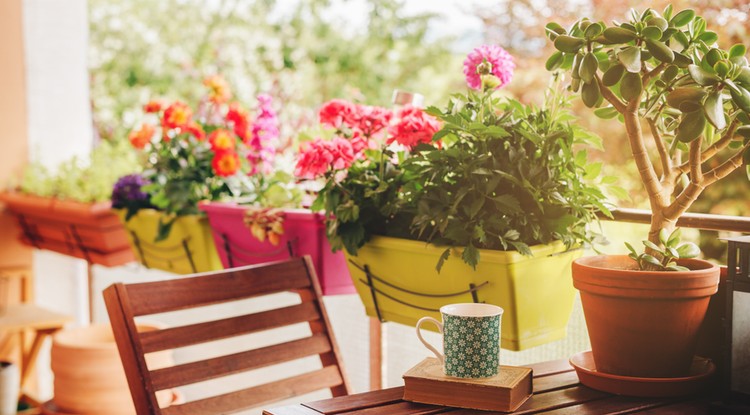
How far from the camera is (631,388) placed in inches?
43.2

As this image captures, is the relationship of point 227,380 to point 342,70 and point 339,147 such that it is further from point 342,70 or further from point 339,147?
point 342,70

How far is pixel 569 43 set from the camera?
44.0 inches

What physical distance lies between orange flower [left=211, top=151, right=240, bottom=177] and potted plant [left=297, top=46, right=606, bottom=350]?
0.61m

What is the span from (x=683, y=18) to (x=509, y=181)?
363mm

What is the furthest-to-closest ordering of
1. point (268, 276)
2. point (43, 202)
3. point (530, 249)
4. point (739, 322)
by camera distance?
1. point (43, 202)
2. point (268, 276)
3. point (530, 249)
4. point (739, 322)

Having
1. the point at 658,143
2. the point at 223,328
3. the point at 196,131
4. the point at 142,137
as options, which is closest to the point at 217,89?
the point at 196,131

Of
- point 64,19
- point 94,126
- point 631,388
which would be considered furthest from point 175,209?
point 94,126

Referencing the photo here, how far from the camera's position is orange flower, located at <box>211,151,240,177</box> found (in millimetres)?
2031

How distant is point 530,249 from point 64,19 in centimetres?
285

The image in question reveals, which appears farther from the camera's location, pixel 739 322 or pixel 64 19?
pixel 64 19

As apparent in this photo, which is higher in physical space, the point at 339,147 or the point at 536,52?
the point at 536,52

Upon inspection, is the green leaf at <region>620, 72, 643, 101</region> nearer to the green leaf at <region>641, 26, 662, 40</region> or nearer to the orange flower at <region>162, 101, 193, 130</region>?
the green leaf at <region>641, 26, 662, 40</region>

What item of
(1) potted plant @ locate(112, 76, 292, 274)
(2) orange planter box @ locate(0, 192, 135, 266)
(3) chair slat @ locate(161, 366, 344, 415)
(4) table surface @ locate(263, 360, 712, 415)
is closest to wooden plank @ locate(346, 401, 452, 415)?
(4) table surface @ locate(263, 360, 712, 415)

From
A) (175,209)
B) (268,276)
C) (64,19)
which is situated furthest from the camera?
(64,19)
